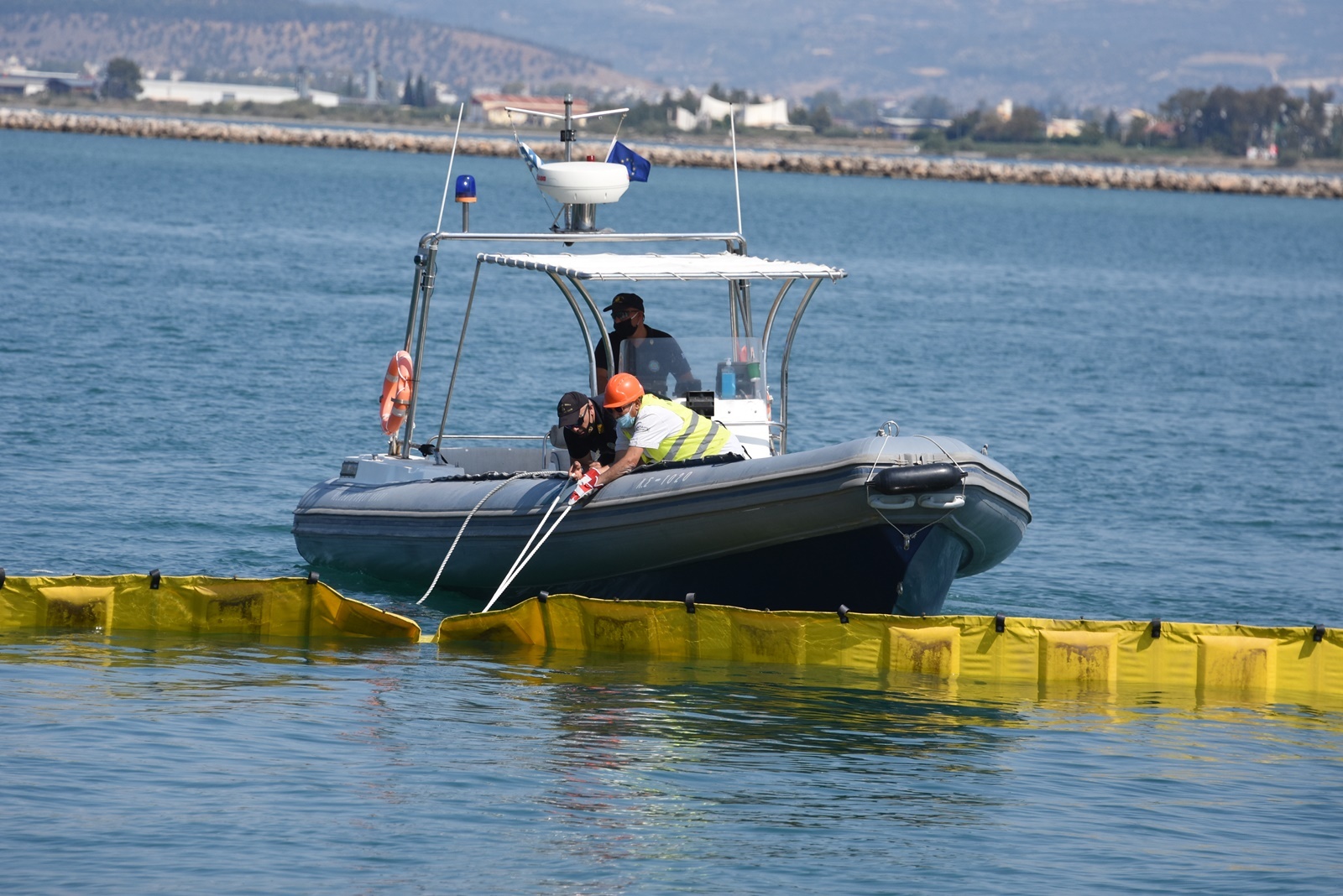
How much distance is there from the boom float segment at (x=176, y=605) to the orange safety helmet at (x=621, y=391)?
65.9 inches

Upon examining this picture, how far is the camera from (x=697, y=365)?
401 inches

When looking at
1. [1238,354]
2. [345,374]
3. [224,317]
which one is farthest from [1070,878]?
[1238,354]

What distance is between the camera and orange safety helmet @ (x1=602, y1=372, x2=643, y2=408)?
927 centimetres

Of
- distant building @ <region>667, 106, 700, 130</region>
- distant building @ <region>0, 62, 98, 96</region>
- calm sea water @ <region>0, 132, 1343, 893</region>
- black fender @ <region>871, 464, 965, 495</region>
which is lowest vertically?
calm sea water @ <region>0, 132, 1343, 893</region>

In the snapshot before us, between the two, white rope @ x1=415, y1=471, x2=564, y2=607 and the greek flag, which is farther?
the greek flag

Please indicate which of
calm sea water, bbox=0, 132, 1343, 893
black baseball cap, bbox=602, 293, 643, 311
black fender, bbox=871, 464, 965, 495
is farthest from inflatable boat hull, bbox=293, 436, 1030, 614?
black baseball cap, bbox=602, 293, 643, 311

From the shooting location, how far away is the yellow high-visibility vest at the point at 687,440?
943 cm

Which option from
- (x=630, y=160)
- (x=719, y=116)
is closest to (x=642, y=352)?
(x=630, y=160)

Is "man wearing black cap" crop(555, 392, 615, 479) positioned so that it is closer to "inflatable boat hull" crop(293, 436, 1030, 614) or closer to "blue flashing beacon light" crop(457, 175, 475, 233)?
"inflatable boat hull" crop(293, 436, 1030, 614)

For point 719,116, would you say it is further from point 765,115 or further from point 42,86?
point 42,86

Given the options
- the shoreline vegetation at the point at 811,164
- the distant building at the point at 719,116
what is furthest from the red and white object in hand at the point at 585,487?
the distant building at the point at 719,116

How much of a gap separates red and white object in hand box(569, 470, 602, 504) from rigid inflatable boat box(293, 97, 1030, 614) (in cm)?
5

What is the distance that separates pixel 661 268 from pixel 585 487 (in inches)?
53.9

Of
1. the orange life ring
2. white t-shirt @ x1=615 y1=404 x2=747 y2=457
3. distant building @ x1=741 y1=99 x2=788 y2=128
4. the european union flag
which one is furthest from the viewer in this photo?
distant building @ x1=741 y1=99 x2=788 y2=128
